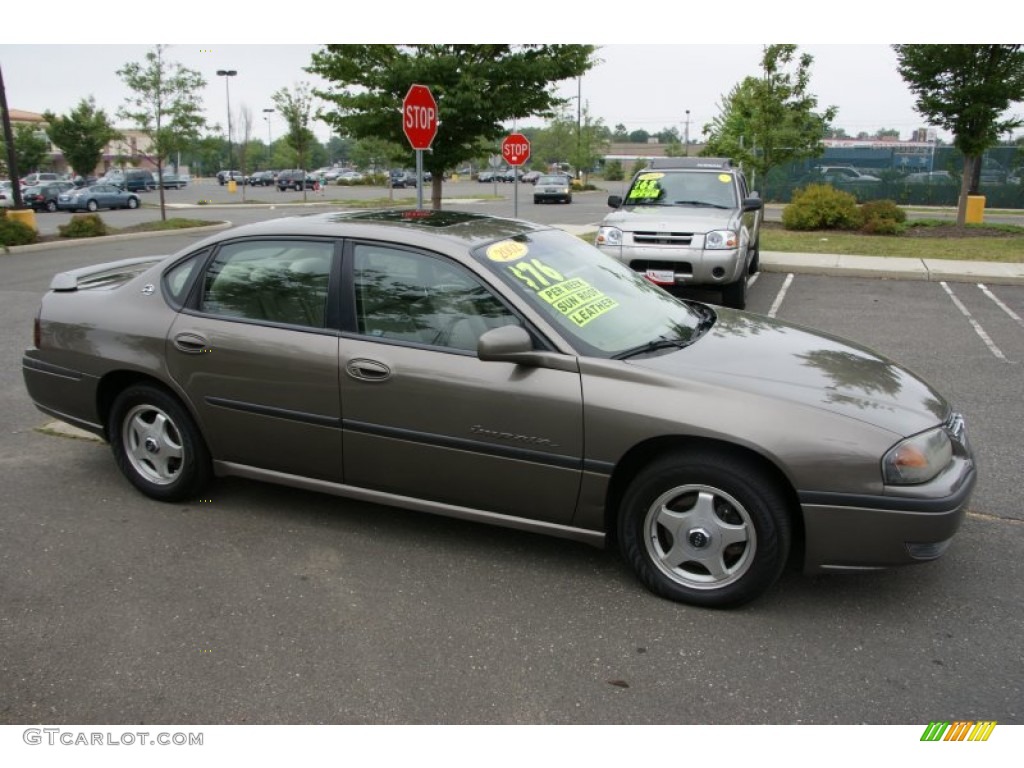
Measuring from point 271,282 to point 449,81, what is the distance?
1110 cm

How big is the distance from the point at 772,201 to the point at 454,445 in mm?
39847

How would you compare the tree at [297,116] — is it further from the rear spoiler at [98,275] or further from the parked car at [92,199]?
the rear spoiler at [98,275]

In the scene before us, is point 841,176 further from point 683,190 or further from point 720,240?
point 720,240

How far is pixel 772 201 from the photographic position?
40250mm

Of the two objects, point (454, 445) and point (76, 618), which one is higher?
point (454, 445)

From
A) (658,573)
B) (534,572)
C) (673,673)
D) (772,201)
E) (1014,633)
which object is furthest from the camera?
(772,201)

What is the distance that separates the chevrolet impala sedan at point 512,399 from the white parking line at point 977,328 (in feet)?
15.1

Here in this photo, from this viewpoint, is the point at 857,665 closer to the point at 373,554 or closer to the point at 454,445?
the point at 454,445

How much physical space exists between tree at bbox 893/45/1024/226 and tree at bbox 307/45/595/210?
8477mm

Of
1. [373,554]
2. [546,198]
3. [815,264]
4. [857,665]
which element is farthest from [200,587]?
[546,198]

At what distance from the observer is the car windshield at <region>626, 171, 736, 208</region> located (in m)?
10.6

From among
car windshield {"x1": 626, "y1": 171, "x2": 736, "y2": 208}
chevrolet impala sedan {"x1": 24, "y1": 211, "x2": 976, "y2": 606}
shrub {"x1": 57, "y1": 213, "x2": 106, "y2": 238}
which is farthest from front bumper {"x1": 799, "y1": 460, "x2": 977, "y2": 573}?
shrub {"x1": 57, "y1": 213, "x2": 106, "y2": 238}

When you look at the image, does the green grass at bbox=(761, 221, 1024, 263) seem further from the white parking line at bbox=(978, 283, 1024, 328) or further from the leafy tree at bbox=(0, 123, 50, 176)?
the leafy tree at bbox=(0, 123, 50, 176)
